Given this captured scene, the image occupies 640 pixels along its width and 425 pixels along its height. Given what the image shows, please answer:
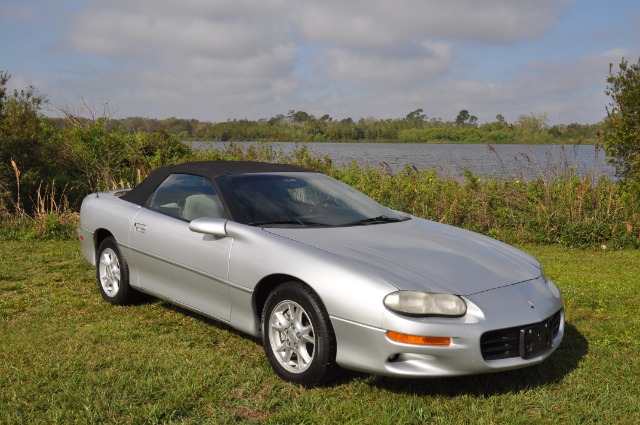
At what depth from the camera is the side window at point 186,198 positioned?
16.3 feet

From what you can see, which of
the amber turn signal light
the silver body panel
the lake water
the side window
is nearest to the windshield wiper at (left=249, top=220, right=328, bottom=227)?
the silver body panel

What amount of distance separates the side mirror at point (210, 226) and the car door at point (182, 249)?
0.26 ft

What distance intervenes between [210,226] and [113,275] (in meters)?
1.82

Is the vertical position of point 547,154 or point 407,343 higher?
point 547,154

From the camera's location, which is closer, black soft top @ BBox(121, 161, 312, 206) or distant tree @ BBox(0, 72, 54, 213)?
black soft top @ BBox(121, 161, 312, 206)

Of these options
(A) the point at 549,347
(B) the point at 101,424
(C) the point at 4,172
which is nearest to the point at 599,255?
(A) the point at 549,347

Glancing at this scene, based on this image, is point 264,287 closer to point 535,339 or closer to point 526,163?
point 535,339

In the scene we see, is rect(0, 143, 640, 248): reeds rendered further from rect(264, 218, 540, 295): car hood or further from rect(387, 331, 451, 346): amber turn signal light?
rect(387, 331, 451, 346): amber turn signal light

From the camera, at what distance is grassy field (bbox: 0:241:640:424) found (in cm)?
357

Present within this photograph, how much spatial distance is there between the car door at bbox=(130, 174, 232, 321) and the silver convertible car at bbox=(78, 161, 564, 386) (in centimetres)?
1

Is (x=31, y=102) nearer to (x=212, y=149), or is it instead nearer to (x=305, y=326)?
(x=212, y=149)

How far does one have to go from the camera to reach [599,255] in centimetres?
969

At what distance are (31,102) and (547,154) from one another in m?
9.69

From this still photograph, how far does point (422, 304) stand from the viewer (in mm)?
3652
